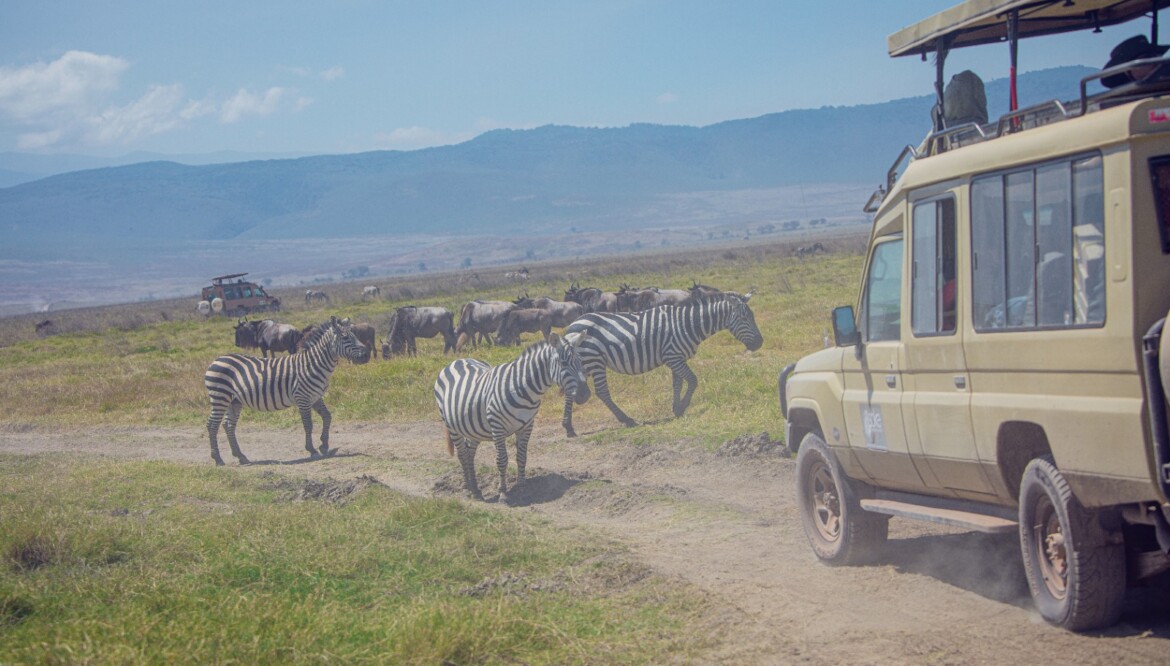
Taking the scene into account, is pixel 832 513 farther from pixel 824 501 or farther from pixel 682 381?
pixel 682 381

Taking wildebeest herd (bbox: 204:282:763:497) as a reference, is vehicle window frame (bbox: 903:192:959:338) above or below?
above

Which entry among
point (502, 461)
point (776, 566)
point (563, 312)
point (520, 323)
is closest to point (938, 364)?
point (776, 566)

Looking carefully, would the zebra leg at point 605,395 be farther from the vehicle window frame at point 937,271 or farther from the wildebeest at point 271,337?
the wildebeest at point 271,337

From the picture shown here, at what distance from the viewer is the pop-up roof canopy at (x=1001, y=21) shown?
268 inches

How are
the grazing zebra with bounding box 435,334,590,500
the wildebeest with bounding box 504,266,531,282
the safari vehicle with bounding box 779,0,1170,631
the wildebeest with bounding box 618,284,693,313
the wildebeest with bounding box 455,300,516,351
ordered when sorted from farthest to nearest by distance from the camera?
1. the wildebeest with bounding box 504,266,531,282
2. the wildebeest with bounding box 455,300,516,351
3. the wildebeest with bounding box 618,284,693,313
4. the grazing zebra with bounding box 435,334,590,500
5. the safari vehicle with bounding box 779,0,1170,631

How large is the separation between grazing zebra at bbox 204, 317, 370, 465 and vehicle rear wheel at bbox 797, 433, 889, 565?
8.94 m

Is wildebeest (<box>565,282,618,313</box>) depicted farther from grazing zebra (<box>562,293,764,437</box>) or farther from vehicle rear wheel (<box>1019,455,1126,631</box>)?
vehicle rear wheel (<box>1019,455,1126,631</box>)

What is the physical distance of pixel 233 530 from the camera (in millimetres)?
8727

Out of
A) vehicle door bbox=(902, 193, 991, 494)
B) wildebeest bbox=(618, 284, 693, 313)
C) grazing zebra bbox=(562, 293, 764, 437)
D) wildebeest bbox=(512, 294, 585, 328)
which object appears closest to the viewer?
vehicle door bbox=(902, 193, 991, 494)

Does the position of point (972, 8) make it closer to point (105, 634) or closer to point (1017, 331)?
point (1017, 331)

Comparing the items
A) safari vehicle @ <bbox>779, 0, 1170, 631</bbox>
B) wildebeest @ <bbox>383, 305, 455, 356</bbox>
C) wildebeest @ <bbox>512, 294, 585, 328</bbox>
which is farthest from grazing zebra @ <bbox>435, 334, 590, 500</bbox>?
wildebeest @ <bbox>383, 305, 455, 356</bbox>

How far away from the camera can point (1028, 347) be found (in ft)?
17.1

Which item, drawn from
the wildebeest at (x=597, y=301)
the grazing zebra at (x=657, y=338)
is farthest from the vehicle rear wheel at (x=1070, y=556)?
the wildebeest at (x=597, y=301)

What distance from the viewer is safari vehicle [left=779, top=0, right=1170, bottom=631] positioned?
4695 mm
